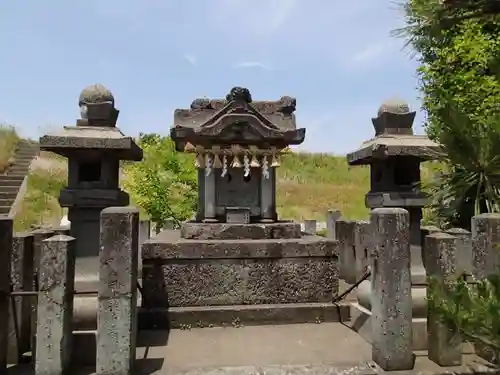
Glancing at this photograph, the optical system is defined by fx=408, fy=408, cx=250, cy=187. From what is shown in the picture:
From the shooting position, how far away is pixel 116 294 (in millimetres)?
4262

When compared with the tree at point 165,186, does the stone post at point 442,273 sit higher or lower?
lower

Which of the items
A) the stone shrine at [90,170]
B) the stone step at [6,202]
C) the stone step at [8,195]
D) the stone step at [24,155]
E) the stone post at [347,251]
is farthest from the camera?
the stone step at [24,155]

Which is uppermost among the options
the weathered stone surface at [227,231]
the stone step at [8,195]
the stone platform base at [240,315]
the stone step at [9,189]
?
the stone step at [9,189]

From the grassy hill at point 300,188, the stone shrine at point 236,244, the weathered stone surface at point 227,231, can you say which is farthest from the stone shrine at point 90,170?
the grassy hill at point 300,188

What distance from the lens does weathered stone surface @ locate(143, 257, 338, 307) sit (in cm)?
630

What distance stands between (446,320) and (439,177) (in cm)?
98

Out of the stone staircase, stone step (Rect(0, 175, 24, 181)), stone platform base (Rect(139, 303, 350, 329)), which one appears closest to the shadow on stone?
stone platform base (Rect(139, 303, 350, 329))

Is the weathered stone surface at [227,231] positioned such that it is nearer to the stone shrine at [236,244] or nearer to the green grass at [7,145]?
the stone shrine at [236,244]

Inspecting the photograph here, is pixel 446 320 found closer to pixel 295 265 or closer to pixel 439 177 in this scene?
pixel 439 177

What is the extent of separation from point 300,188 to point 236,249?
26895mm

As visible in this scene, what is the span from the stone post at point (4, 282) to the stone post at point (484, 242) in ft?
16.6

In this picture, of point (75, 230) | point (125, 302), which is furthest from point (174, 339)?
point (75, 230)

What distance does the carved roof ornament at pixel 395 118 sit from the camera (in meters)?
6.28

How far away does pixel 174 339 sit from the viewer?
5566 mm
